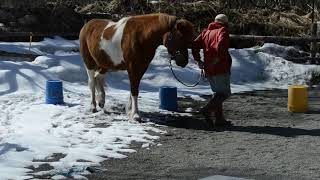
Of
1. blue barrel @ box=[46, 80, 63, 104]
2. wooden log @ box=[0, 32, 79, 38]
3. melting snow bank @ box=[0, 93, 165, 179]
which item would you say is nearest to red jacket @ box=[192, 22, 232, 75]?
melting snow bank @ box=[0, 93, 165, 179]

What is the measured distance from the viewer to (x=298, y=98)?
964 cm

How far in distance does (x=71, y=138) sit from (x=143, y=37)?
206 centimetres

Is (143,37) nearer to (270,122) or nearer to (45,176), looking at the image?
(270,122)

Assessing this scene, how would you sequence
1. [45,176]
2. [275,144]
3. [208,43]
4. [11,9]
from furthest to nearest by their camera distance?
[11,9] → [208,43] → [275,144] → [45,176]

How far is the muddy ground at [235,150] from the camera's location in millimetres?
5930

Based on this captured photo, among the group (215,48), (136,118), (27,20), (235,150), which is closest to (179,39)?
(215,48)

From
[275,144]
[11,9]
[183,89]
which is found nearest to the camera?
[275,144]

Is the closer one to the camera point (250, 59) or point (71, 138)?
point (71, 138)

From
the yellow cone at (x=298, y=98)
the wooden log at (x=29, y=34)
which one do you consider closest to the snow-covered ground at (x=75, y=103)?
the wooden log at (x=29, y=34)

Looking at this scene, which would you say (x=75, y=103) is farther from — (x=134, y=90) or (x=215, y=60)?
(x=215, y=60)

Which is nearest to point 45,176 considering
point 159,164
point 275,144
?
point 159,164

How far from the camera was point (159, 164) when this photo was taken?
6.27 metres

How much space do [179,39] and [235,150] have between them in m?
2.13

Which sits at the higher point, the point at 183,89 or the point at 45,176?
the point at 45,176
